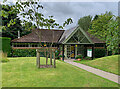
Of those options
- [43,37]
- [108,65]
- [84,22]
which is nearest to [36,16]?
[108,65]

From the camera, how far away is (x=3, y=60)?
13.6 meters

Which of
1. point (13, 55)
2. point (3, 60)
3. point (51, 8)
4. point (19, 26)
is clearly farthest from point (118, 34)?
point (19, 26)

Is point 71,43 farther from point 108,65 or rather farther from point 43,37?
point 43,37

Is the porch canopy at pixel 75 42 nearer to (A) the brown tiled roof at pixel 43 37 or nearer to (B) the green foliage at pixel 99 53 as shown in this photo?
(B) the green foliage at pixel 99 53

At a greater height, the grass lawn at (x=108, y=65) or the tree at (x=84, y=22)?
the tree at (x=84, y=22)

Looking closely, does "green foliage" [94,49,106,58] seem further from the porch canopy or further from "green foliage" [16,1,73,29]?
"green foliage" [16,1,73,29]

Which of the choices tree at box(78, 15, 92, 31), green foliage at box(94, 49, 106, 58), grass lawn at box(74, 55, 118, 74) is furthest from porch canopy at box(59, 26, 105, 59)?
tree at box(78, 15, 92, 31)

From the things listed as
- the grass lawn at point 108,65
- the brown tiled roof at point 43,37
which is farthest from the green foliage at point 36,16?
the brown tiled roof at point 43,37

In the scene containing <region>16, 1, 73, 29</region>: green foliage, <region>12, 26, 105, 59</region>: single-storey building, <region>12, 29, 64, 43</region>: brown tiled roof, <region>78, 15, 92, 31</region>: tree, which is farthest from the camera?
<region>78, 15, 92, 31</region>: tree

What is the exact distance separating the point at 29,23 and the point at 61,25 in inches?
109

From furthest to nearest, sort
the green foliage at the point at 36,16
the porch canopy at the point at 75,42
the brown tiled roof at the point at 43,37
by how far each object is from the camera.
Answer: the brown tiled roof at the point at 43,37 < the porch canopy at the point at 75,42 < the green foliage at the point at 36,16

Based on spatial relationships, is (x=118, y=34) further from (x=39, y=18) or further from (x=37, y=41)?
(x=37, y=41)

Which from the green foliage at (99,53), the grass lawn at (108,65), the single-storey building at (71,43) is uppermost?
the single-storey building at (71,43)

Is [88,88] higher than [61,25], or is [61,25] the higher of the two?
[61,25]
